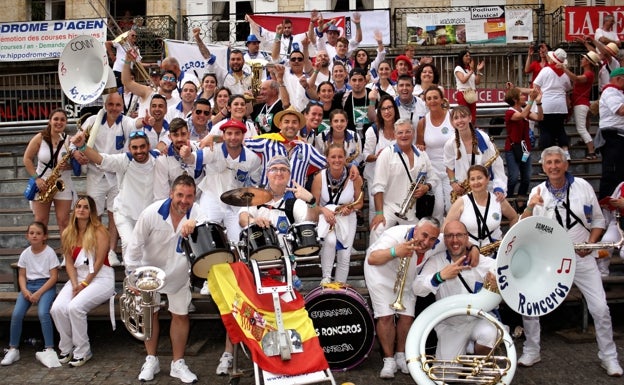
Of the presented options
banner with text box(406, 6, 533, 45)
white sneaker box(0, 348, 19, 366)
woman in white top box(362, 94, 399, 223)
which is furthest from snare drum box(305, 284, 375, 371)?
banner with text box(406, 6, 533, 45)

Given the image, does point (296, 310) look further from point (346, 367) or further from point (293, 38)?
point (293, 38)

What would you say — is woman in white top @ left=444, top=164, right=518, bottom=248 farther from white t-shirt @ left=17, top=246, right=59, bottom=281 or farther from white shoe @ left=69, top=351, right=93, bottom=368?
white t-shirt @ left=17, top=246, right=59, bottom=281

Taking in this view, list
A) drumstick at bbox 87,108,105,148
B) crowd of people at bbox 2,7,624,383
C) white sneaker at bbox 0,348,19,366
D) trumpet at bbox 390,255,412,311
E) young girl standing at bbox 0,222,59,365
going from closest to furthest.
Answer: trumpet at bbox 390,255,412,311 < crowd of people at bbox 2,7,624,383 < white sneaker at bbox 0,348,19,366 < young girl standing at bbox 0,222,59,365 < drumstick at bbox 87,108,105,148

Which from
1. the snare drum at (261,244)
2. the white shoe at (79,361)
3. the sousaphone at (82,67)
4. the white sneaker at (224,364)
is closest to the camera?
the snare drum at (261,244)

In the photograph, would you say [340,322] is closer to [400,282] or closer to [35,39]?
[400,282]

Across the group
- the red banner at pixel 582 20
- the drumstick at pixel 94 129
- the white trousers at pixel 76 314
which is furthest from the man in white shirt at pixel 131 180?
the red banner at pixel 582 20

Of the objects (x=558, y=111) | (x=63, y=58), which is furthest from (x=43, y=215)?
(x=558, y=111)

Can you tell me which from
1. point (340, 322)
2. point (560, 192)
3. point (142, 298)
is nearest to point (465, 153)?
point (560, 192)

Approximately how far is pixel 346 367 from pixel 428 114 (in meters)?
3.26

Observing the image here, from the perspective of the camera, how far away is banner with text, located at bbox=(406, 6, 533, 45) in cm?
1736

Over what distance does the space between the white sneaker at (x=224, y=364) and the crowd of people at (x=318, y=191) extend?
2 centimetres

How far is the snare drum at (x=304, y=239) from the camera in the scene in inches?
215

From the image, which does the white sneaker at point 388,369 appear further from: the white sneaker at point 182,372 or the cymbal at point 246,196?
the cymbal at point 246,196

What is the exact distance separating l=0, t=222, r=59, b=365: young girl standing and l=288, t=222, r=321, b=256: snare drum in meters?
3.00
